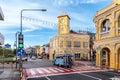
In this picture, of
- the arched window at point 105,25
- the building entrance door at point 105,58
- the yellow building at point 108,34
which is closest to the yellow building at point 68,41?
the building entrance door at point 105,58

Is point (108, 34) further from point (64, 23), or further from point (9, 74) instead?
point (64, 23)

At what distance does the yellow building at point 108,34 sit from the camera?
3638cm

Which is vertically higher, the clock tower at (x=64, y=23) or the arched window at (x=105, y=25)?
the clock tower at (x=64, y=23)

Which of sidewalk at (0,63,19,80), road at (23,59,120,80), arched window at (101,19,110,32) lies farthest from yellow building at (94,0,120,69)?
sidewalk at (0,63,19,80)

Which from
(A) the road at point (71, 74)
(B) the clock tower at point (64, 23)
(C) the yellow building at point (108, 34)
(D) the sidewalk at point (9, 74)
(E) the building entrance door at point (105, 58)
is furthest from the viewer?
(B) the clock tower at point (64, 23)

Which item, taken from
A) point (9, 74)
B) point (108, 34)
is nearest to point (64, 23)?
point (108, 34)

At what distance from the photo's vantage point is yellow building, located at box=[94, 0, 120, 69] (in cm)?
3638

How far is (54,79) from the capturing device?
24500mm

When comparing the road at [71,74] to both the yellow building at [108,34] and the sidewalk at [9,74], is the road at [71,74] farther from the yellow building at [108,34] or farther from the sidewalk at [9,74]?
the yellow building at [108,34]

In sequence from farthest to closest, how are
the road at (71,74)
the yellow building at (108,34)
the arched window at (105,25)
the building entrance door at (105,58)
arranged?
the building entrance door at (105,58) → the arched window at (105,25) → the yellow building at (108,34) → the road at (71,74)

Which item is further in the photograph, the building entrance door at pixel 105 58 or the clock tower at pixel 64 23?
the clock tower at pixel 64 23

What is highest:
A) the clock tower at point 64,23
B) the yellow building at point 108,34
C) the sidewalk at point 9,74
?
the clock tower at point 64,23

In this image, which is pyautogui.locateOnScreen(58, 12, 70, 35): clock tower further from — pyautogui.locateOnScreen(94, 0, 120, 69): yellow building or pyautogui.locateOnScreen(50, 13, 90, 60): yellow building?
pyautogui.locateOnScreen(94, 0, 120, 69): yellow building

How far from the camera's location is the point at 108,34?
130 feet
